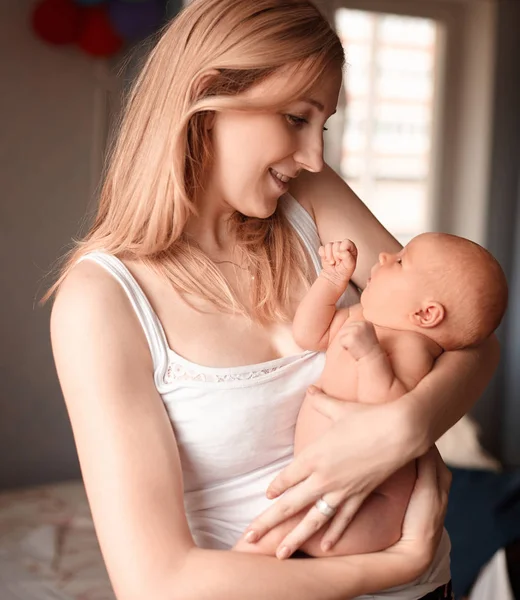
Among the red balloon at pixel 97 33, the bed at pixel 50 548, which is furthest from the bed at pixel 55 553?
the red balloon at pixel 97 33

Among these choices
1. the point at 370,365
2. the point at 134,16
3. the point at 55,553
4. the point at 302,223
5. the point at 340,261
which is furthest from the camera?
the point at 134,16

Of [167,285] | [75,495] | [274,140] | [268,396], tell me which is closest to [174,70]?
[274,140]

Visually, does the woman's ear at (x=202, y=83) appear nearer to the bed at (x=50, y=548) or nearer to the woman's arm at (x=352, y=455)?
the woman's arm at (x=352, y=455)

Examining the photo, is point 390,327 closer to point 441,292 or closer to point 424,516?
point 441,292

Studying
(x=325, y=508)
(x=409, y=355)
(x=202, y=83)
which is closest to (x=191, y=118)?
(x=202, y=83)

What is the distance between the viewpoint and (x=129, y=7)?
12.5ft

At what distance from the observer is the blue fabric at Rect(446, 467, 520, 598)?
301 centimetres

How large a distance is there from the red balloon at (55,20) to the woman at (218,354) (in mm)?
2518

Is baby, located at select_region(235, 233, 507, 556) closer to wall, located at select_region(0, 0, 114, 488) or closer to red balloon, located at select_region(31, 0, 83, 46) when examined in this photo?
wall, located at select_region(0, 0, 114, 488)

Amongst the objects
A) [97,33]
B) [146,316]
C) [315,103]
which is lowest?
[146,316]

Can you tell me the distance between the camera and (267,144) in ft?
4.44

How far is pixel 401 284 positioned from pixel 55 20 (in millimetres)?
2930

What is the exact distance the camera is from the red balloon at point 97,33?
3.83 m

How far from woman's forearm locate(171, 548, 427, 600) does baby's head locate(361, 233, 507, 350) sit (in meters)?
0.39
